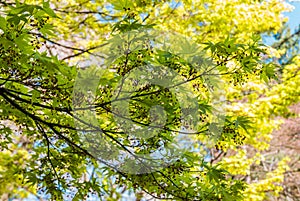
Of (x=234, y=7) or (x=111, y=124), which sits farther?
(x=234, y=7)

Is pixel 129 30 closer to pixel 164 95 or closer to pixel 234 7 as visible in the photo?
pixel 164 95

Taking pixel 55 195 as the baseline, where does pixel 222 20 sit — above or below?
above

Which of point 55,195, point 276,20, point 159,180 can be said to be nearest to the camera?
point 159,180

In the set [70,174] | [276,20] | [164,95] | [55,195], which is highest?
[276,20]

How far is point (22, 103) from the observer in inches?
96.7

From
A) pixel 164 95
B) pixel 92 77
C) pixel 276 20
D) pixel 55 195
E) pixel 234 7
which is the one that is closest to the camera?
pixel 92 77

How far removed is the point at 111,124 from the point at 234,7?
3.41m

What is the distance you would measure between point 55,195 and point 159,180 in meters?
0.83

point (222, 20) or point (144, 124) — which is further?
point (222, 20)

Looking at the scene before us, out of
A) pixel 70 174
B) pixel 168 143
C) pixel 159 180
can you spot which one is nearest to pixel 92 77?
pixel 168 143

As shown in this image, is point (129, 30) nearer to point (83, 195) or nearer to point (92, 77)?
point (92, 77)

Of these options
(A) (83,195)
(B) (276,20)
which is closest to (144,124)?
(A) (83,195)

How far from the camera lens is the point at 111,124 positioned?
233 centimetres

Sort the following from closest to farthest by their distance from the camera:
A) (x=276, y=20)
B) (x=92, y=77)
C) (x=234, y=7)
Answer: (x=92, y=77) → (x=234, y=7) → (x=276, y=20)
